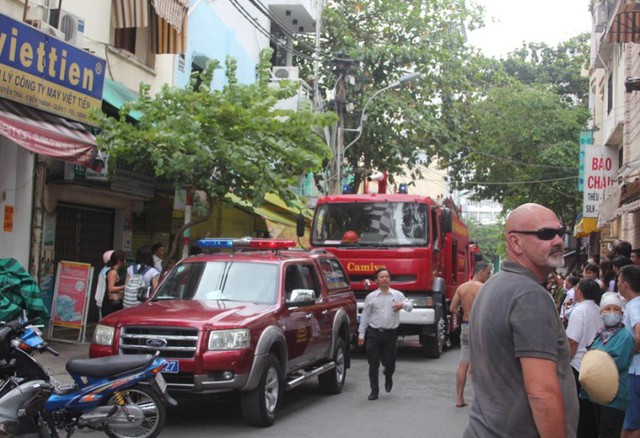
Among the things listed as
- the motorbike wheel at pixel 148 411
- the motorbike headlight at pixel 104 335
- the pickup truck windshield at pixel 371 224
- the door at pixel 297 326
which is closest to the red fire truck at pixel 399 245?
the pickup truck windshield at pixel 371 224

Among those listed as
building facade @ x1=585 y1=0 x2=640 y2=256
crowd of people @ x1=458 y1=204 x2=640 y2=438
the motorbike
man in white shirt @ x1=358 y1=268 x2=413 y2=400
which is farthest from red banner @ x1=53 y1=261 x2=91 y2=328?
crowd of people @ x1=458 y1=204 x2=640 y2=438

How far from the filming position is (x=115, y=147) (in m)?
13.1

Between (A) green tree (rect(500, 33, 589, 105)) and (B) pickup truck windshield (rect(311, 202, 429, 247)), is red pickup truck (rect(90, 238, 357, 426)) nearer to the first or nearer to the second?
(B) pickup truck windshield (rect(311, 202, 429, 247))

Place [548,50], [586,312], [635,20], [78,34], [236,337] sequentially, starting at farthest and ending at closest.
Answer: [548,50] < [78,34] < [635,20] < [236,337] < [586,312]

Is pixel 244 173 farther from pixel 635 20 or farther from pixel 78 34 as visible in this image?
pixel 635 20

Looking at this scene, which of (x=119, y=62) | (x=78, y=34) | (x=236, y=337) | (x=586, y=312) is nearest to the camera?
(x=586, y=312)

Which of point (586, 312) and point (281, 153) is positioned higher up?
point (281, 153)

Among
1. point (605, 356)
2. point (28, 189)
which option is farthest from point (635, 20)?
point (28, 189)

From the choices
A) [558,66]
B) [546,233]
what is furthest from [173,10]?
[558,66]

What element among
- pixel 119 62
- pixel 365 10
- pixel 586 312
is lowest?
pixel 586 312

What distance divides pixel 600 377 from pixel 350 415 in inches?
207

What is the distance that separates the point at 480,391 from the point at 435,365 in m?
11.9

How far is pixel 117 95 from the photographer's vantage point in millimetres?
15141

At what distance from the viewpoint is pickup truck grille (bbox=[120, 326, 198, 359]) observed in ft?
27.8
